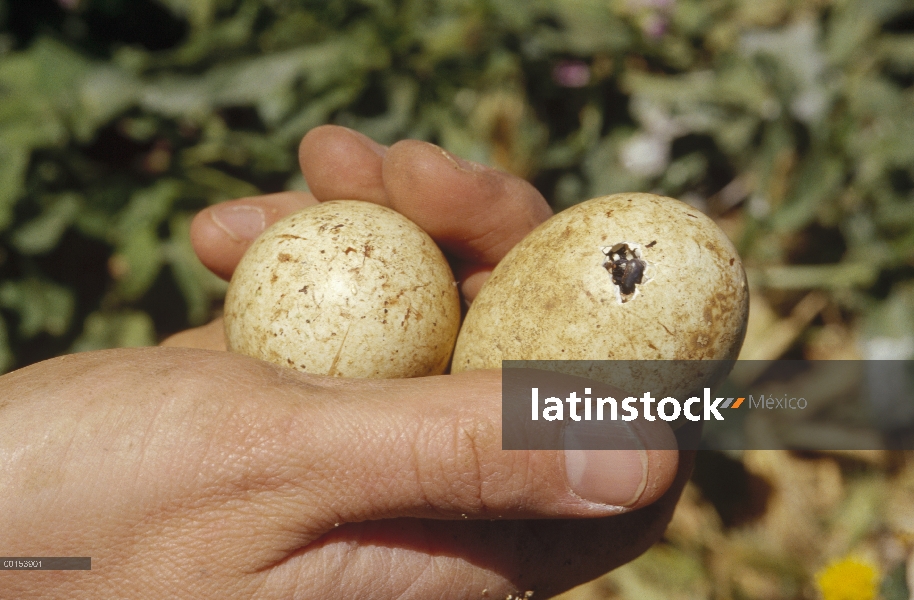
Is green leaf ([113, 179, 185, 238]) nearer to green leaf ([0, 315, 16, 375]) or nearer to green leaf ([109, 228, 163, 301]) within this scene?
green leaf ([109, 228, 163, 301])

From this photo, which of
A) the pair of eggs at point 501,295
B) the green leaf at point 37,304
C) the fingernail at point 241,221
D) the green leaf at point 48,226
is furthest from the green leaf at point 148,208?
the pair of eggs at point 501,295

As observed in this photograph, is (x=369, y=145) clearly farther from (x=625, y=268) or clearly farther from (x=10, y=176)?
(x=10, y=176)

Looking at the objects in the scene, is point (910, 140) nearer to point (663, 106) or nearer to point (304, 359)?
point (663, 106)

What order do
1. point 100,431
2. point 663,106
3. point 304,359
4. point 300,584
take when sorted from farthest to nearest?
point 663,106 < point 304,359 < point 300,584 < point 100,431

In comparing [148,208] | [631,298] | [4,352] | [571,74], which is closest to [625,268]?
[631,298]

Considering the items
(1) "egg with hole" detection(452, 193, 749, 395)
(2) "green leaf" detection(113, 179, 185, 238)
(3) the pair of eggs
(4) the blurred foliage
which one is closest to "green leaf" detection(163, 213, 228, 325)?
(4) the blurred foliage

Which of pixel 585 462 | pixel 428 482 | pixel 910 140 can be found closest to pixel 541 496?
pixel 585 462
